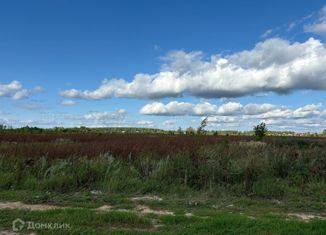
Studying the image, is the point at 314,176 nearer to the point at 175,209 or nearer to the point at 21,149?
the point at 175,209

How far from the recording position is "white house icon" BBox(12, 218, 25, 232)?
21.9ft

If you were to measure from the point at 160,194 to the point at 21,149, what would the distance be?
25.2 ft

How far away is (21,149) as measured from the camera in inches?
623

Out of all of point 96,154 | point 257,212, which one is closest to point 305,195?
point 257,212

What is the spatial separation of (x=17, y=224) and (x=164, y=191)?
4.96 m

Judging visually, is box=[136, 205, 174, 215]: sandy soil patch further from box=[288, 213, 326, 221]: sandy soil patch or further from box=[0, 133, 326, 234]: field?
box=[288, 213, 326, 221]: sandy soil patch

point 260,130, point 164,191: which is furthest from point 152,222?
point 260,130

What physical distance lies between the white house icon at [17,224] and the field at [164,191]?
0.11m

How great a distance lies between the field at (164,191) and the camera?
706cm

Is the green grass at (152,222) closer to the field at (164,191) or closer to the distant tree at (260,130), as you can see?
the field at (164,191)

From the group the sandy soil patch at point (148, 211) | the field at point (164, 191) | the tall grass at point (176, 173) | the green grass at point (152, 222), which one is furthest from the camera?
the tall grass at point (176, 173)

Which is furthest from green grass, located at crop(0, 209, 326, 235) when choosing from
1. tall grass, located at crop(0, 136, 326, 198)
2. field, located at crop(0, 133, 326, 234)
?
tall grass, located at crop(0, 136, 326, 198)

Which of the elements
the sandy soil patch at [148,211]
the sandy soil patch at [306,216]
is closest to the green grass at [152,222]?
the sandy soil patch at [148,211]

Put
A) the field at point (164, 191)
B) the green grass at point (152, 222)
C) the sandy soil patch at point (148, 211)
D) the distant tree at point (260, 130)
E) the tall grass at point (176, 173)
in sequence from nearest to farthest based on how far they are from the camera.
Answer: the green grass at point (152, 222) < the field at point (164, 191) < the sandy soil patch at point (148, 211) < the tall grass at point (176, 173) < the distant tree at point (260, 130)
